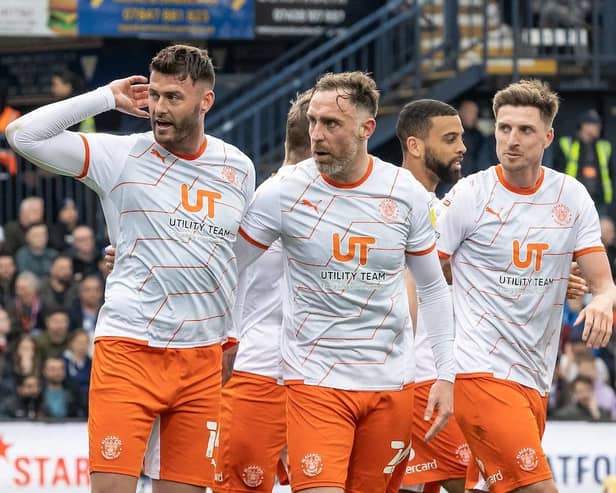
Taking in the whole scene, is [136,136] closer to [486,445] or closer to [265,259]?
[265,259]

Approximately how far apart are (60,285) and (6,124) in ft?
15.7

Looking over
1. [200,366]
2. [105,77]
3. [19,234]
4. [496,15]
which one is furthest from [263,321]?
[105,77]

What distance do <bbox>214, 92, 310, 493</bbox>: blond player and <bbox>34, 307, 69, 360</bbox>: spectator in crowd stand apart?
4.56m

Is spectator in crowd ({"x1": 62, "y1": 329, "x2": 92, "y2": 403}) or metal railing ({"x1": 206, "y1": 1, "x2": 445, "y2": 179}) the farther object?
metal railing ({"x1": 206, "y1": 1, "x2": 445, "y2": 179})

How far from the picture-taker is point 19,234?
1452 cm

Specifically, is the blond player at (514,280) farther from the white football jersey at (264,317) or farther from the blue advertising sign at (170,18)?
the blue advertising sign at (170,18)

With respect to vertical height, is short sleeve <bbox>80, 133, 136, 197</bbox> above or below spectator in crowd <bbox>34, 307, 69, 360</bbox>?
above

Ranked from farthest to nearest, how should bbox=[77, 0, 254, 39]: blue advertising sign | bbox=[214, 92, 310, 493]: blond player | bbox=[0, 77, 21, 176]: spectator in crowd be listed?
bbox=[77, 0, 254, 39]: blue advertising sign
bbox=[0, 77, 21, 176]: spectator in crowd
bbox=[214, 92, 310, 493]: blond player

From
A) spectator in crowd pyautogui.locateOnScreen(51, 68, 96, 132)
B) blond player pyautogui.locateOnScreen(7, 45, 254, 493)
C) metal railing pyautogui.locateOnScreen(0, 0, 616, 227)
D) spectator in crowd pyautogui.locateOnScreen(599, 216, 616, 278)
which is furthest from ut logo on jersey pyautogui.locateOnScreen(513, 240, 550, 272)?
spectator in crowd pyautogui.locateOnScreen(51, 68, 96, 132)

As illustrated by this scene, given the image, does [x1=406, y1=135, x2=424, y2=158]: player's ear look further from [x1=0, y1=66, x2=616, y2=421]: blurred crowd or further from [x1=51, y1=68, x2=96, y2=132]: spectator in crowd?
[x1=51, y1=68, x2=96, y2=132]: spectator in crowd

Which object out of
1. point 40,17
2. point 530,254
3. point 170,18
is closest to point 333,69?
point 170,18

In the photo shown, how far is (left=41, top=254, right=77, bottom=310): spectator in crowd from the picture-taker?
13719 mm

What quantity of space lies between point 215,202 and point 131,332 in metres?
0.74

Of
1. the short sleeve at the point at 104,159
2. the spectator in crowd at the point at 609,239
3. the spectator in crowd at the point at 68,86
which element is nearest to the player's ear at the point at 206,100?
the short sleeve at the point at 104,159
